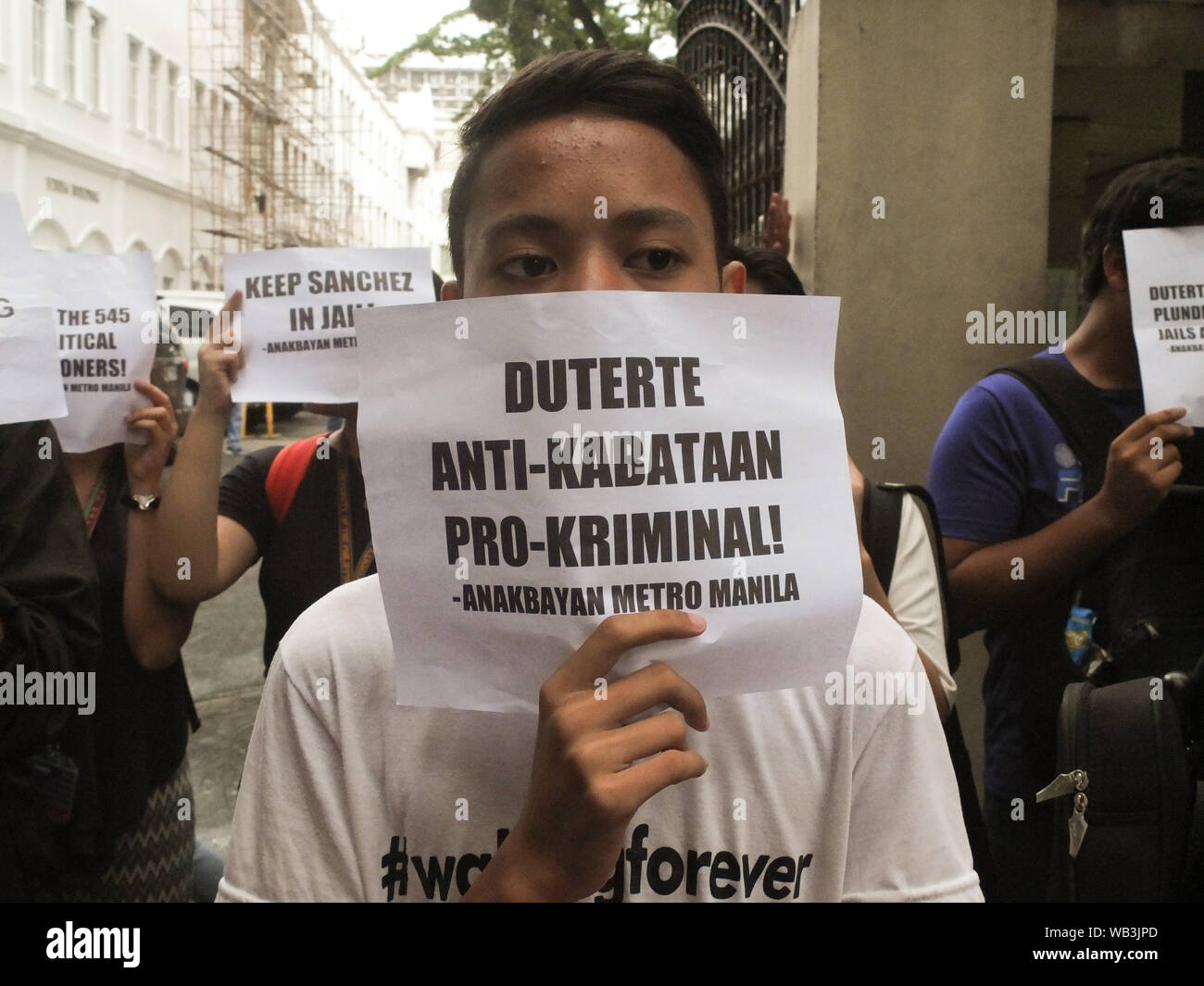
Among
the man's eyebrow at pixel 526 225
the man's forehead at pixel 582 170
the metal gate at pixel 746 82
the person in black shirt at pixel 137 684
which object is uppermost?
the metal gate at pixel 746 82

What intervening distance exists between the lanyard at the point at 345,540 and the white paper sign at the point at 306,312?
0.20 meters

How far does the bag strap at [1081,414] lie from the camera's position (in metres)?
2.49

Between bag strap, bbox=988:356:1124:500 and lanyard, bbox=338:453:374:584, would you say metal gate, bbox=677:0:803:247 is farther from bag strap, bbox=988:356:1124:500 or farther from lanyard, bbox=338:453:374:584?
lanyard, bbox=338:453:374:584

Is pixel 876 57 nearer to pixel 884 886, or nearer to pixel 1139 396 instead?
pixel 1139 396

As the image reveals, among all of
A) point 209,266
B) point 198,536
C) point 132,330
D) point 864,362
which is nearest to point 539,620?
point 198,536

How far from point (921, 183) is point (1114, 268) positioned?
1503 mm

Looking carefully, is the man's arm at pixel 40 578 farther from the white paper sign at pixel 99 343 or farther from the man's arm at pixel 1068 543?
the man's arm at pixel 1068 543

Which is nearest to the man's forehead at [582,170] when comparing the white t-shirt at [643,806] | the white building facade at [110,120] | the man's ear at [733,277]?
the man's ear at [733,277]

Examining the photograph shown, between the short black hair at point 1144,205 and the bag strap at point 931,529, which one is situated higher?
the short black hair at point 1144,205

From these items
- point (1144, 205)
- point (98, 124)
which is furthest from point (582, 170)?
point (98, 124)
